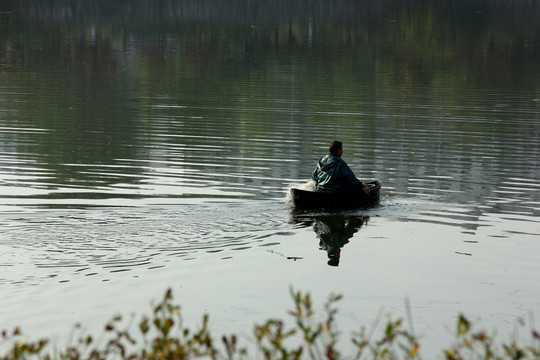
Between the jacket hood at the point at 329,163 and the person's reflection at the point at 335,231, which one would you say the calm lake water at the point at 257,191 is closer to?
the person's reflection at the point at 335,231

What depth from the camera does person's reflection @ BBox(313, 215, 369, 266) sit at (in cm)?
1736

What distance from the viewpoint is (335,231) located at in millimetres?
19156

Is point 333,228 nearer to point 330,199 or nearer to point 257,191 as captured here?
point 330,199

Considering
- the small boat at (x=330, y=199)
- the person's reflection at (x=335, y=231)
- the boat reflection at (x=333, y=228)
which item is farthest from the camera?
the small boat at (x=330, y=199)

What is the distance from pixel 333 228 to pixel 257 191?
3.60m

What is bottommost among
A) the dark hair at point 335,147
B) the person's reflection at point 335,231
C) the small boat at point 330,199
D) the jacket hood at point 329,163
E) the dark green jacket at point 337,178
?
the person's reflection at point 335,231

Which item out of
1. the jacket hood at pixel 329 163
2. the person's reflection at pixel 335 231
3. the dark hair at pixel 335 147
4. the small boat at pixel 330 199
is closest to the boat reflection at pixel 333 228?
the person's reflection at pixel 335 231

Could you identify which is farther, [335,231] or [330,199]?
[330,199]

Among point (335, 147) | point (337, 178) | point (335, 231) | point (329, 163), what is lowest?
point (335, 231)

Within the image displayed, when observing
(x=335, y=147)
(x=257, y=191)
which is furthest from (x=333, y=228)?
(x=257, y=191)

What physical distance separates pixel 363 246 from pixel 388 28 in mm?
85744

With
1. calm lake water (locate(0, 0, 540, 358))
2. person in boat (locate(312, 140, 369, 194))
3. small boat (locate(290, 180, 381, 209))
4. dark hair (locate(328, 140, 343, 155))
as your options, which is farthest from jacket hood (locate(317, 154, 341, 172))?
calm lake water (locate(0, 0, 540, 358))

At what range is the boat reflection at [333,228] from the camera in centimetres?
1777

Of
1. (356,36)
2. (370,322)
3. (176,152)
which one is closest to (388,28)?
(356,36)
